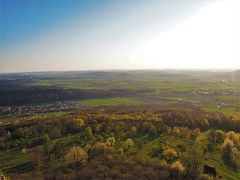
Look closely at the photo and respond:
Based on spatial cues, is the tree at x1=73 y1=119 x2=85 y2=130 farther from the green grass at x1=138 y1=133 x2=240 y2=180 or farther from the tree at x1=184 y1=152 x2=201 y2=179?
the tree at x1=184 y1=152 x2=201 y2=179

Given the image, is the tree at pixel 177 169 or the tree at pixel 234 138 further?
the tree at pixel 234 138

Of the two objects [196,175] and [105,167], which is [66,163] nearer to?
[105,167]

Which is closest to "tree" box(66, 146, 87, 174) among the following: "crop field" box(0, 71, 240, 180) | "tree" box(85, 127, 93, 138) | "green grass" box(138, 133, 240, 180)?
"crop field" box(0, 71, 240, 180)

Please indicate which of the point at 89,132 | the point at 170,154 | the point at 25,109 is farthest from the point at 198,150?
the point at 25,109

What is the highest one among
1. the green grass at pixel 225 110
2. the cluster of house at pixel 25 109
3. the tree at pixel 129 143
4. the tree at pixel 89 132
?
the tree at pixel 89 132

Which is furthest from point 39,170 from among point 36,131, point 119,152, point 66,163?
point 36,131

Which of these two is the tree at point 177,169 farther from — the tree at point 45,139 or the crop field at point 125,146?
the tree at point 45,139

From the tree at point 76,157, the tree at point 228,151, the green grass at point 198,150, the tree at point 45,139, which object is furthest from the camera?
the tree at point 45,139

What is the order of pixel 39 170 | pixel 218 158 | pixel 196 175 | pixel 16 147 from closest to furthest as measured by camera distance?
pixel 196 175
pixel 39 170
pixel 218 158
pixel 16 147

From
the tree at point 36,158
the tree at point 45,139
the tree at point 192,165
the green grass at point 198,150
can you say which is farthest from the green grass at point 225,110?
the tree at point 36,158

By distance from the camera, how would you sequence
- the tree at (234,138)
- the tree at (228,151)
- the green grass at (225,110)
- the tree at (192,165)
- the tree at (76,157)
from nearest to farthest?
the tree at (192,165) < the tree at (76,157) < the tree at (228,151) < the tree at (234,138) < the green grass at (225,110)

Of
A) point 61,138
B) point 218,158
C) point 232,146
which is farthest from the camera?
point 61,138
